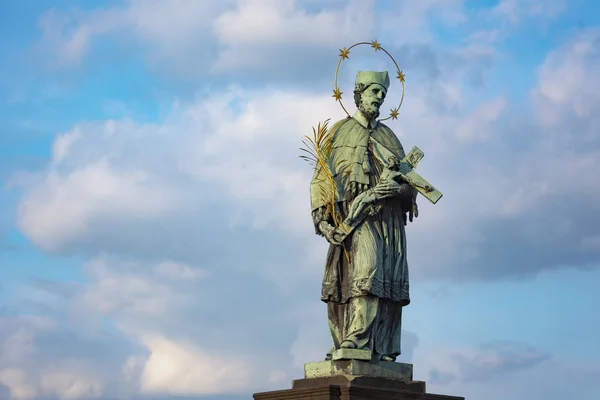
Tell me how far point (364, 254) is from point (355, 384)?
2406mm

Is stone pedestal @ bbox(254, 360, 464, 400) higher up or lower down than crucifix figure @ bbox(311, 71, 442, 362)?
lower down

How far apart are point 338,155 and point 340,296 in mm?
2540

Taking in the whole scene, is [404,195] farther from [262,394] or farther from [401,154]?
[262,394]

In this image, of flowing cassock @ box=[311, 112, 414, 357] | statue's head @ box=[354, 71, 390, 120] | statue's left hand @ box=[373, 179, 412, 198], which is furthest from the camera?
statue's head @ box=[354, 71, 390, 120]

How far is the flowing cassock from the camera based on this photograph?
792 inches

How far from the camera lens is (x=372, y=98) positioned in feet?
69.1

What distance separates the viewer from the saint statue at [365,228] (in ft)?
66.0

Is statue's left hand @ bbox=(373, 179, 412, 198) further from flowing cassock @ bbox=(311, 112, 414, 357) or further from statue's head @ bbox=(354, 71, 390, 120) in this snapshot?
statue's head @ bbox=(354, 71, 390, 120)

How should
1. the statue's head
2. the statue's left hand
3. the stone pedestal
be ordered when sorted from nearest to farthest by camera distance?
the stone pedestal → the statue's left hand → the statue's head

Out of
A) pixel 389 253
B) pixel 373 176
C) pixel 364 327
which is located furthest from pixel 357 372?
pixel 373 176

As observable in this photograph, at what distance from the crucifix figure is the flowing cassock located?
2cm

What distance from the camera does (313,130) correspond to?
68.8ft

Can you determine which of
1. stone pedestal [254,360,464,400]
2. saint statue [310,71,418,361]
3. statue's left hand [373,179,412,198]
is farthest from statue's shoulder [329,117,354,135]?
stone pedestal [254,360,464,400]

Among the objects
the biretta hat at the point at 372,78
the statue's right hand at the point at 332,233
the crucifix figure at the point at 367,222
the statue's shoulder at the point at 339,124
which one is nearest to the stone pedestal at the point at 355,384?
the crucifix figure at the point at 367,222
